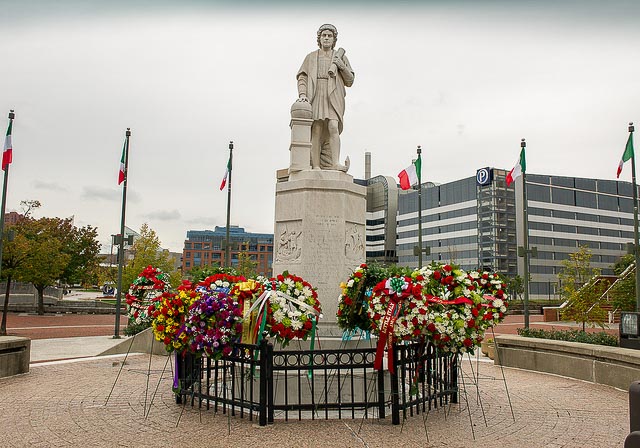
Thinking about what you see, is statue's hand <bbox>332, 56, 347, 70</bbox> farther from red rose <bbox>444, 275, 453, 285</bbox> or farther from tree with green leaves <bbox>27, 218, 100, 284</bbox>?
tree with green leaves <bbox>27, 218, 100, 284</bbox>

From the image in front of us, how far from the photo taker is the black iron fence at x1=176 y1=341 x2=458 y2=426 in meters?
6.83

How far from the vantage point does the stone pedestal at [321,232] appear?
9.30 m

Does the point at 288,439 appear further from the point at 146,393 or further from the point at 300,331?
the point at 146,393

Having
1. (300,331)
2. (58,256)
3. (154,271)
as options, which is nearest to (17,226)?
(58,256)

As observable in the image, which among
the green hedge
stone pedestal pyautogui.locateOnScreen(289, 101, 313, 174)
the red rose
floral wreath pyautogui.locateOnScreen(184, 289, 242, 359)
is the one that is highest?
stone pedestal pyautogui.locateOnScreen(289, 101, 313, 174)

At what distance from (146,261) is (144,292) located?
25.2m

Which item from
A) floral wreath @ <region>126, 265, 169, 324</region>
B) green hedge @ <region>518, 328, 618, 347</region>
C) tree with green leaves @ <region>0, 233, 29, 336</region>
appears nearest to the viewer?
floral wreath @ <region>126, 265, 169, 324</region>

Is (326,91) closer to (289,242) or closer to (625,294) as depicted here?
(289,242)

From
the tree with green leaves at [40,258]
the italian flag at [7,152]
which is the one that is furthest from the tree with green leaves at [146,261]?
the italian flag at [7,152]

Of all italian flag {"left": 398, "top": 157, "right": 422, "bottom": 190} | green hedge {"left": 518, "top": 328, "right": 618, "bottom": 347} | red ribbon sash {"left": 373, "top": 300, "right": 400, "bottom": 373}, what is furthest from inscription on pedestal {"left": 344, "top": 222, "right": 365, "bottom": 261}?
italian flag {"left": 398, "top": 157, "right": 422, "bottom": 190}

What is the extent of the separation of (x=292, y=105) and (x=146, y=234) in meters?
29.9

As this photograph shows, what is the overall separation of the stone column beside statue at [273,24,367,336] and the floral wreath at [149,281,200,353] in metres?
2.53

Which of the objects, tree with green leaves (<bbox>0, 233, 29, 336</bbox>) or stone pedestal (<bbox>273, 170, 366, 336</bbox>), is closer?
stone pedestal (<bbox>273, 170, 366, 336</bbox>)

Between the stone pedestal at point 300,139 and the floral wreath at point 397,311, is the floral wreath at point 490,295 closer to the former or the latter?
the floral wreath at point 397,311
